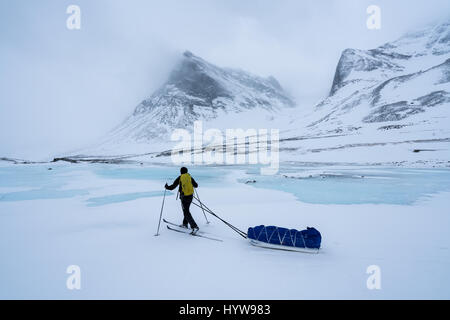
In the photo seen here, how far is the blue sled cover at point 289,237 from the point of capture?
18.4ft

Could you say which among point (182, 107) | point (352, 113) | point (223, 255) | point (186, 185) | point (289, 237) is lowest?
point (223, 255)

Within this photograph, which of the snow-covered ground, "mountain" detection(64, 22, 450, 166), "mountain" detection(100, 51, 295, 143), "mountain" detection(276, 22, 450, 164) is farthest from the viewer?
"mountain" detection(100, 51, 295, 143)

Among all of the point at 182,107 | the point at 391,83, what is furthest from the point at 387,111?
the point at 182,107

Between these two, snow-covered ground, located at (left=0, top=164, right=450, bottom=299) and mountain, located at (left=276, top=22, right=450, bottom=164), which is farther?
mountain, located at (left=276, top=22, right=450, bottom=164)

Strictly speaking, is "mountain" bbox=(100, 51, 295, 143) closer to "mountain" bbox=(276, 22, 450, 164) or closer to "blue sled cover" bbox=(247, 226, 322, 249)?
"mountain" bbox=(276, 22, 450, 164)

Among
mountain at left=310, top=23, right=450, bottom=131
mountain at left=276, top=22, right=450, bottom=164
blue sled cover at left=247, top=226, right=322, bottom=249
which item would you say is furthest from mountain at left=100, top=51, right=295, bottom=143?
blue sled cover at left=247, top=226, right=322, bottom=249

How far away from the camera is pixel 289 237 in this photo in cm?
576

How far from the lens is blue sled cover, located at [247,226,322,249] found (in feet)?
18.4

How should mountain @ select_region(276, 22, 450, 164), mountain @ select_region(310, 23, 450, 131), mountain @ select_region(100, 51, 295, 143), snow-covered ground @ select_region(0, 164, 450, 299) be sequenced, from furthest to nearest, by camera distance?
mountain @ select_region(100, 51, 295, 143) → mountain @ select_region(310, 23, 450, 131) → mountain @ select_region(276, 22, 450, 164) → snow-covered ground @ select_region(0, 164, 450, 299)

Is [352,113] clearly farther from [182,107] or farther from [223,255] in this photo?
[182,107]

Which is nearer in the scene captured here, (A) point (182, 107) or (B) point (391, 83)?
(B) point (391, 83)

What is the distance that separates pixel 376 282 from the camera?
462cm
